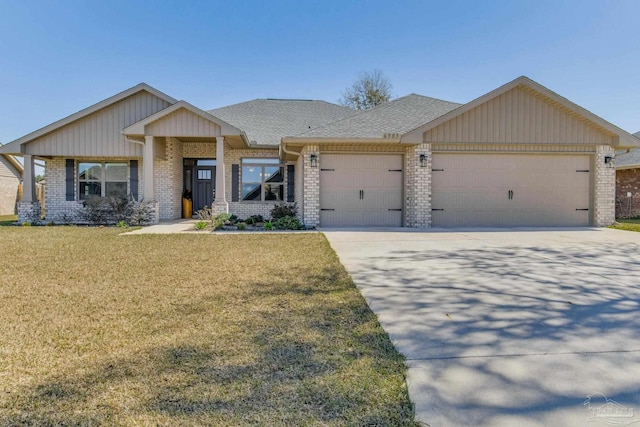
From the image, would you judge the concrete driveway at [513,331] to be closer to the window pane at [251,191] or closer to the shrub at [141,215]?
the shrub at [141,215]

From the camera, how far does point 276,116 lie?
17297 mm

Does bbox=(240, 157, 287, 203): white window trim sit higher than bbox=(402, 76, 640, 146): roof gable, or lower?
lower

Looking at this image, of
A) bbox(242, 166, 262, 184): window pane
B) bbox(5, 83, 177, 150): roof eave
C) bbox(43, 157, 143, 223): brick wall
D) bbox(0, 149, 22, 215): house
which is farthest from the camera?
bbox(0, 149, 22, 215): house

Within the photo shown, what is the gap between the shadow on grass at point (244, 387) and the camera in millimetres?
1772

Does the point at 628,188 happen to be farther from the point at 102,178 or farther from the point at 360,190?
the point at 102,178

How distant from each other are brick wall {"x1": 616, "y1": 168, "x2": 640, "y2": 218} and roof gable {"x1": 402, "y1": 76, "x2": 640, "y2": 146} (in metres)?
8.50

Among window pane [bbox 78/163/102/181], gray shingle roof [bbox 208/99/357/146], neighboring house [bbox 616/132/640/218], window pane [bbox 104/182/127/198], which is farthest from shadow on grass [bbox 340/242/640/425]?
neighboring house [bbox 616/132/640/218]

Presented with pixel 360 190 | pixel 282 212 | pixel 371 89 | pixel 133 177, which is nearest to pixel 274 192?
pixel 282 212

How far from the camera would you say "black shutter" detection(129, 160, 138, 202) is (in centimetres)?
1436

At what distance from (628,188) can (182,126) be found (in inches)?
799

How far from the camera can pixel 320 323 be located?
306 cm

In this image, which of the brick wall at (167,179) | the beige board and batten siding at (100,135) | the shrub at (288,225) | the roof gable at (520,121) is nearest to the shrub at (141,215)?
the brick wall at (167,179)

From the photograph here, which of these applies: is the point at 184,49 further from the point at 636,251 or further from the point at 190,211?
the point at 636,251

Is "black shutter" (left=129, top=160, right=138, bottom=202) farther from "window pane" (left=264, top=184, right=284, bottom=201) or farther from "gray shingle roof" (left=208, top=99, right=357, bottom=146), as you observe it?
"window pane" (left=264, top=184, right=284, bottom=201)
